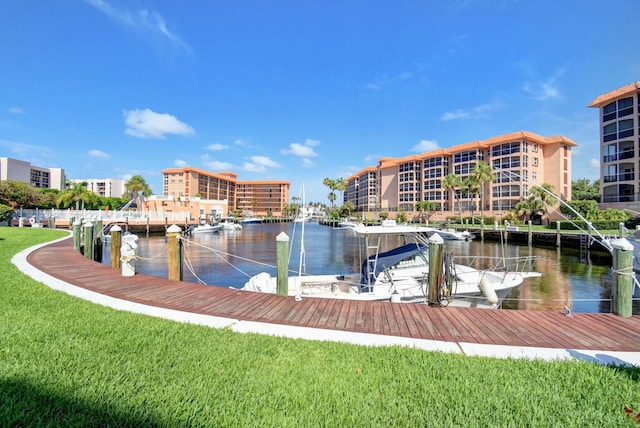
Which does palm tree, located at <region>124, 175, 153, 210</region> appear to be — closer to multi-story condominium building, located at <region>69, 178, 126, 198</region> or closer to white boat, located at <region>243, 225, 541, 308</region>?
white boat, located at <region>243, 225, 541, 308</region>

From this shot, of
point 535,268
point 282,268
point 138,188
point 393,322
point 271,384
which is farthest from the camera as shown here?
point 138,188

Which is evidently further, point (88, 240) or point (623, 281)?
point (88, 240)

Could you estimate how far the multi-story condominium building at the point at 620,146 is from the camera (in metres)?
41.7

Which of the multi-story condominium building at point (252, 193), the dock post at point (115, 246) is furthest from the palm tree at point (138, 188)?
the dock post at point (115, 246)

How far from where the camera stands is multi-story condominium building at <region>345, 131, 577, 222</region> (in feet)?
190

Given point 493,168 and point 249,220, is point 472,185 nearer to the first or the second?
point 493,168

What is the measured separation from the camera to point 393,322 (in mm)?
5336

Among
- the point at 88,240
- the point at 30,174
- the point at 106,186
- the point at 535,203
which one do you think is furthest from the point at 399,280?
the point at 106,186

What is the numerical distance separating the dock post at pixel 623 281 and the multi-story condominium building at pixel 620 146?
4836 centimetres

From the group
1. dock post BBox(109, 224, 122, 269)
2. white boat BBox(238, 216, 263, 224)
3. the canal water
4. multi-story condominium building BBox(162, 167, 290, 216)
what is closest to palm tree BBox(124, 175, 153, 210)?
white boat BBox(238, 216, 263, 224)

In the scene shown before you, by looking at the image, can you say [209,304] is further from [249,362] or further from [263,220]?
[263,220]

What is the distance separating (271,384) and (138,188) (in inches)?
3148

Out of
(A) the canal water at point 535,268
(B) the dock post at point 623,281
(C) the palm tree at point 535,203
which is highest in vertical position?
(C) the palm tree at point 535,203

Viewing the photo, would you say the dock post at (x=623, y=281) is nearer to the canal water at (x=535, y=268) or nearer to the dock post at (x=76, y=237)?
the canal water at (x=535, y=268)
